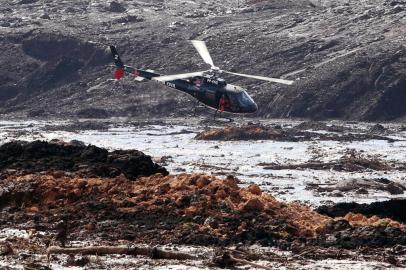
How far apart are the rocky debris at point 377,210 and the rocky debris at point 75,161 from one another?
6259 mm

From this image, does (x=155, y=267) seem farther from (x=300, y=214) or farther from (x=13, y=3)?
(x=13, y=3)

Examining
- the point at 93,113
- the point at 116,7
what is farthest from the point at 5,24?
the point at 93,113

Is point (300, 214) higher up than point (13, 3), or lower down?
higher up

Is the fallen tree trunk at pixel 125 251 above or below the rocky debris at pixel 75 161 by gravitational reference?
above

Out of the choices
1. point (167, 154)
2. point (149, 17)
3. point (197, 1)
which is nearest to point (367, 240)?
point (167, 154)

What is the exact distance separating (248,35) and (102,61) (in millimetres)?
13818

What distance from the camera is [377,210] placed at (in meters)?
28.9

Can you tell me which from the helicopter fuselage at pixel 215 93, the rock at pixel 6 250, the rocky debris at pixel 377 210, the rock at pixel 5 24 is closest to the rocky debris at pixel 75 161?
the rocky debris at pixel 377 210

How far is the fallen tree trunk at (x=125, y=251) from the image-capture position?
73.6 feet

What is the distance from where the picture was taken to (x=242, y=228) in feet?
82.1

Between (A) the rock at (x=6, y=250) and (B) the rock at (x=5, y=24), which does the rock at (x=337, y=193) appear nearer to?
(A) the rock at (x=6, y=250)

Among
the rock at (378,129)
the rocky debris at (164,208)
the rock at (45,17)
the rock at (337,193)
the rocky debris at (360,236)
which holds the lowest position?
the rock at (378,129)

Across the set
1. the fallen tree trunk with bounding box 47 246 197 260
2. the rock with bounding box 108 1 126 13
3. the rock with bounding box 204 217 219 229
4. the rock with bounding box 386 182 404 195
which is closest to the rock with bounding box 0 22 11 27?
the rock with bounding box 108 1 126 13

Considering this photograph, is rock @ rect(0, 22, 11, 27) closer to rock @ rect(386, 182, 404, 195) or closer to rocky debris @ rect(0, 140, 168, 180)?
rock @ rect(386, 182, 404, 195)
